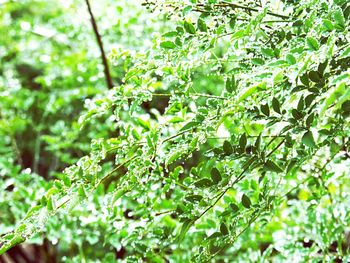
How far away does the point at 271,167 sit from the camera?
29.1 inches

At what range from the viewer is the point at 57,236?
1.50 meters

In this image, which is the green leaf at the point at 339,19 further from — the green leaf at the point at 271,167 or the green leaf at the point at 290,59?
the green leaf at the point at 271,167

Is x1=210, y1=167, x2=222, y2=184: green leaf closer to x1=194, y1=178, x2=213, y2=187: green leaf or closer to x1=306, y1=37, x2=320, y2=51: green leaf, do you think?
x1=194, y1=178, x2=213, y2=187: green leaf

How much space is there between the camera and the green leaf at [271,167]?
0.73 m

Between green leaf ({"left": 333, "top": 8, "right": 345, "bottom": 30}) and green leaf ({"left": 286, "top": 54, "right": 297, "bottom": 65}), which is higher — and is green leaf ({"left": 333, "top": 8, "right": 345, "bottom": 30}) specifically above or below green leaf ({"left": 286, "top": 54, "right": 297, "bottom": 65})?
above

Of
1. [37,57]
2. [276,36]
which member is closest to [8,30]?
[37,57]

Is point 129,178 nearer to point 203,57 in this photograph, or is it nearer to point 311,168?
point 203,57

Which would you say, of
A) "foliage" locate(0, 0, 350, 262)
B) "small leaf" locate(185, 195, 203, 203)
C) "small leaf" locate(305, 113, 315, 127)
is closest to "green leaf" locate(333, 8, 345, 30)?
"foliage" locate(0, 0, 350, 262)

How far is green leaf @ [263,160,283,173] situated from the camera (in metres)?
0.73

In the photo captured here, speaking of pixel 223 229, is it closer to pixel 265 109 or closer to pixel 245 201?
pixel 245 201

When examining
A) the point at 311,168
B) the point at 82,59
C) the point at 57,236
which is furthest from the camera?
the point at 82,59

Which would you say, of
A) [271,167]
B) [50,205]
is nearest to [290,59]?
[271,167]

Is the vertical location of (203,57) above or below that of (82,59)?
above

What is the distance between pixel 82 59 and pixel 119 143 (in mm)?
1174
